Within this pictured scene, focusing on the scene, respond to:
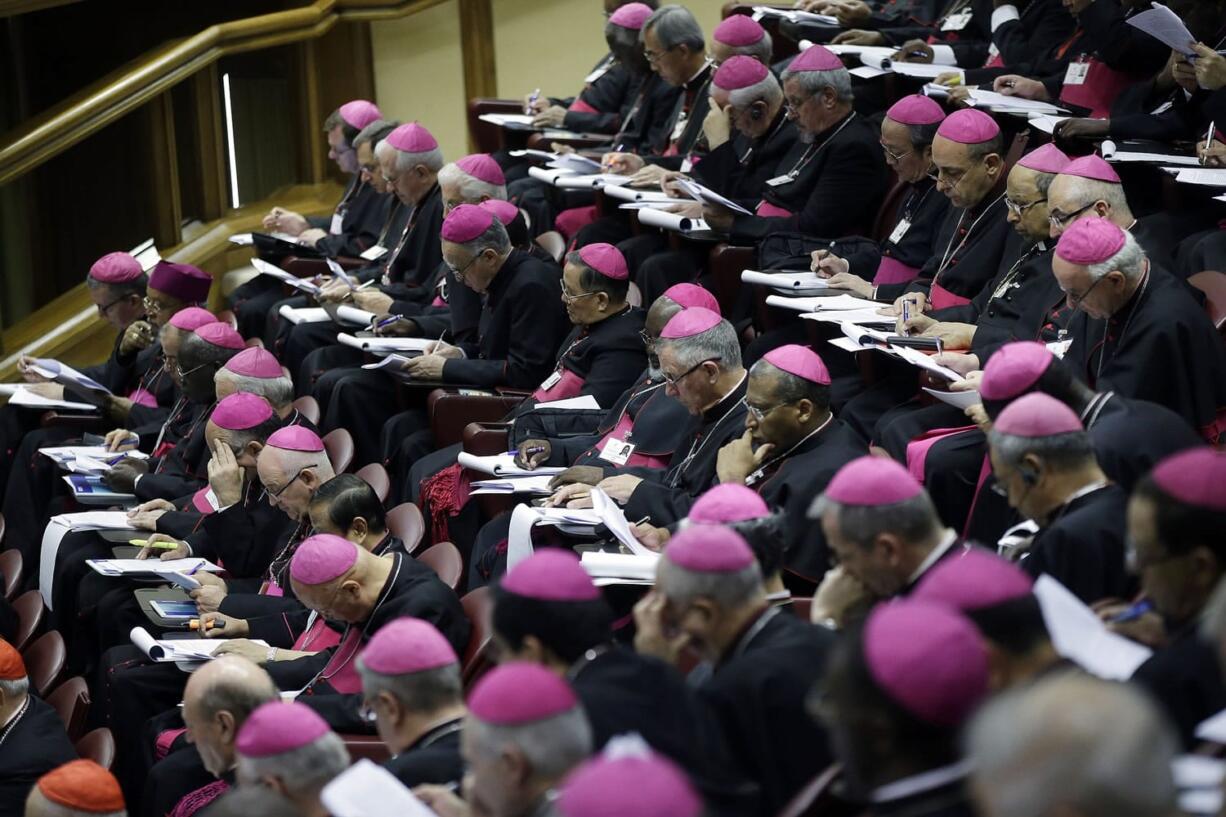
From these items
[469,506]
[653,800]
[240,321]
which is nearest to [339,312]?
[240,321]

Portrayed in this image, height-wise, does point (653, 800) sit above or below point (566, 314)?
above

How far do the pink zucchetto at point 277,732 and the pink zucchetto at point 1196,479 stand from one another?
154 cm

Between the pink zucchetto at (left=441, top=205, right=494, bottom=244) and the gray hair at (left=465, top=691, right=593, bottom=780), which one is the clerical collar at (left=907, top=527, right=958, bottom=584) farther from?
the pink zucchetto at (left=441, top=205, right=494, bottom=244)

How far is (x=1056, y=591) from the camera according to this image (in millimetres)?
2838

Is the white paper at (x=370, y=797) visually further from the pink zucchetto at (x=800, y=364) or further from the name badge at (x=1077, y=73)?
the name badge at (x=1077, y=73)

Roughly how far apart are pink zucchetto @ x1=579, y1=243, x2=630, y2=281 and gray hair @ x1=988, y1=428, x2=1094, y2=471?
8.28ft

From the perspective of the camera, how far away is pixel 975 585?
2.57 metres

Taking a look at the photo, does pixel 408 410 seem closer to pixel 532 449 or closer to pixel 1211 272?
pixel 532 449

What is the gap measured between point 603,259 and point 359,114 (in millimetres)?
2759

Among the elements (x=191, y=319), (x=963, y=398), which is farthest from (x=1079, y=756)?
(x=191, y=319)

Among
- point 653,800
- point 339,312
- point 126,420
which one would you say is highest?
point 653,800

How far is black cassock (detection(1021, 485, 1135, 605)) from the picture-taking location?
10.6 feet

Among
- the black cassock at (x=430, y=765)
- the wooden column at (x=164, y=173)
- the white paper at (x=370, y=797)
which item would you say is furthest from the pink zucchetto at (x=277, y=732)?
the wooden column at (x=164, y=173)

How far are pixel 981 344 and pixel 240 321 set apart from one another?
406 centimetres
